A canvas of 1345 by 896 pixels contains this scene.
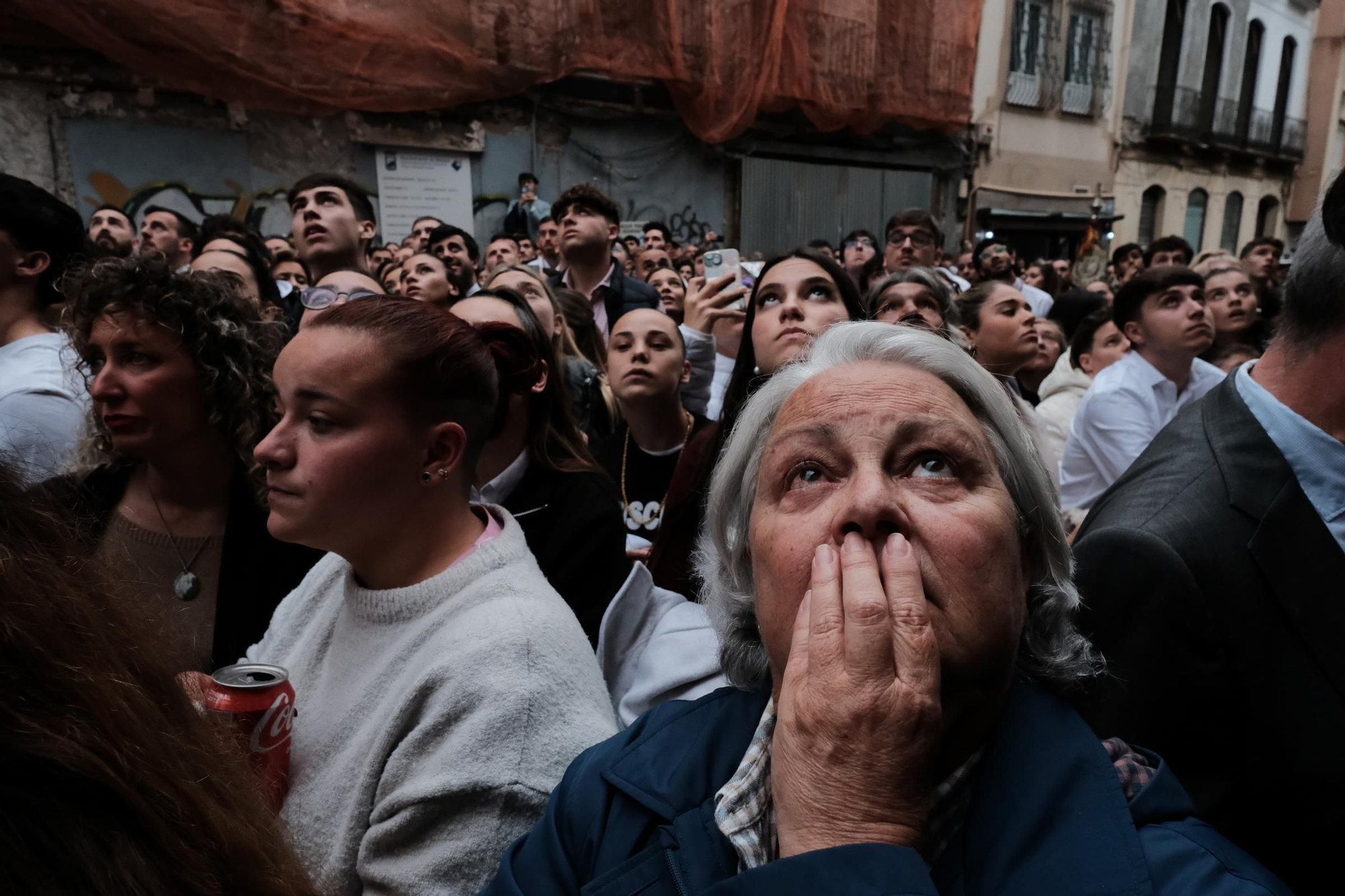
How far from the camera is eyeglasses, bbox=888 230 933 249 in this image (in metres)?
6.57

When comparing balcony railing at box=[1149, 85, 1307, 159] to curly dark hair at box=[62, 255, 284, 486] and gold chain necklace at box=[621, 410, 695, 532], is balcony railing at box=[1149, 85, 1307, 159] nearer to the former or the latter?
gold chain necklace at box=[621, 410, 695, 532]

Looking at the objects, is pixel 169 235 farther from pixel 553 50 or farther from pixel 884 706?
pixel 553 50

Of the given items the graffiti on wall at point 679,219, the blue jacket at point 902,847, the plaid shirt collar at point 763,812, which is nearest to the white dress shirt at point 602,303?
the blue jacket at point 902,847

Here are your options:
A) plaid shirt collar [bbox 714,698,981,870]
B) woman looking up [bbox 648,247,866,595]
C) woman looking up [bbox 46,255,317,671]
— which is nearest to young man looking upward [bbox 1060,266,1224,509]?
woman looking up [bbox 648,247,866,595]

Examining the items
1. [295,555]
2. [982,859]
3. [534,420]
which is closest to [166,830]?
[982,859]

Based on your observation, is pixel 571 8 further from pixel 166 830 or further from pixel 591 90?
pixel 166 830

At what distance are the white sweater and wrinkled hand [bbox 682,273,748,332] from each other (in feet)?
7.18

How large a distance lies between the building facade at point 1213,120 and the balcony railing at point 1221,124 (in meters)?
0.03

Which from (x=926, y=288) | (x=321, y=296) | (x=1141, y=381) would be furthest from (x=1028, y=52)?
(x=321, y=296)

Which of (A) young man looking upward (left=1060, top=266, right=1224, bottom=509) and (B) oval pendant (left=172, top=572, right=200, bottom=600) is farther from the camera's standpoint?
(A) young man looking upward (left=1060, top=266, right=1224, bottom=509)

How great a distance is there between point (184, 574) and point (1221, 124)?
31.4 metres

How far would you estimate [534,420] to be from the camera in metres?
2.96

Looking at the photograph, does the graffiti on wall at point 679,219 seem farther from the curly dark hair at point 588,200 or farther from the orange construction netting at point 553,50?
the curly dark hair at point 588,200

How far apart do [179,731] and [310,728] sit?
3.05 feet
